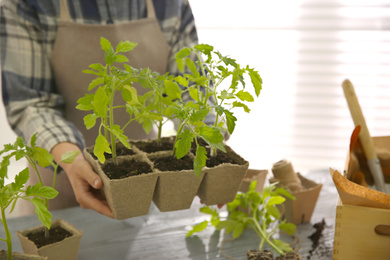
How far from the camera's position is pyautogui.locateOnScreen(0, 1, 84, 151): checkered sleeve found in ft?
4.45

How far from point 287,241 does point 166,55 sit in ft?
2.64

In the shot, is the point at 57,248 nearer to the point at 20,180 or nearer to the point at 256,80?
the point at 20,180

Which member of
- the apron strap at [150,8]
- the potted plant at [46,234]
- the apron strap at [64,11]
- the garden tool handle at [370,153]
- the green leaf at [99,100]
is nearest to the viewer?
the green leaf at [99,100]

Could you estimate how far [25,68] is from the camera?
1413 mm

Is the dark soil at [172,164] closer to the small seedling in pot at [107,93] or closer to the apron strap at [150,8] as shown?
the small seedling in pot at [107,93]

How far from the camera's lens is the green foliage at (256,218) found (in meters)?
1.07

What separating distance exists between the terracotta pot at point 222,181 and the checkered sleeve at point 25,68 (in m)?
0.50

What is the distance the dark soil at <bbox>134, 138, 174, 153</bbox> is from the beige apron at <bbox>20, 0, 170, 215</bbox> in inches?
19.3

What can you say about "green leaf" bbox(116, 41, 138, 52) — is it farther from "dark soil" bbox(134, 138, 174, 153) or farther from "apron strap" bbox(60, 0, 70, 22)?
"apron strap" bbox(60, 0, 70, 22)

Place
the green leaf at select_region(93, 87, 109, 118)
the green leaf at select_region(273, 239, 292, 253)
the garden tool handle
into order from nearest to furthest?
the green leaf at select_region(93, 87, 109, 118) < the green leaf at select_region(273, 239, 292, 253) < the garden tool handle

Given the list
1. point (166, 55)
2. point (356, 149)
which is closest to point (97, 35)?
point (166, 55)

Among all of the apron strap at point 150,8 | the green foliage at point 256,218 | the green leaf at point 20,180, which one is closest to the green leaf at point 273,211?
the green foliage at point 256,218

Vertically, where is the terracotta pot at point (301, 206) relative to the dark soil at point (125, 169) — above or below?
below

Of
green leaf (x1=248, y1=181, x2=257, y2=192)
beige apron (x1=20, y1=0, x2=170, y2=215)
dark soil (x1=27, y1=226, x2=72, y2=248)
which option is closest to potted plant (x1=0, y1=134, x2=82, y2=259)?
dark soil (x1=27, y1=226, x2=72, y2=248)
